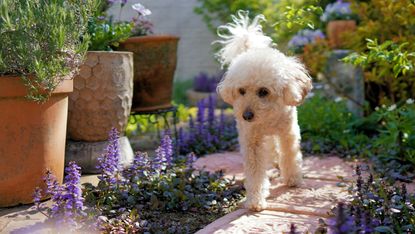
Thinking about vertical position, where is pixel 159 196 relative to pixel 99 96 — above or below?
below

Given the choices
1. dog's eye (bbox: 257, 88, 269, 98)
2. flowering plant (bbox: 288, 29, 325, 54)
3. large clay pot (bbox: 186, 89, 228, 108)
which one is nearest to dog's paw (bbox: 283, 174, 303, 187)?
dog's eye (bbox: 257, 88, 269, 98)

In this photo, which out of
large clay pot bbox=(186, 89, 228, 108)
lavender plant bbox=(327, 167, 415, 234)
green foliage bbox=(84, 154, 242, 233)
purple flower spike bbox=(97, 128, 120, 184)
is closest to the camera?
lavender plant bbox=(327, 167, 415, 234)

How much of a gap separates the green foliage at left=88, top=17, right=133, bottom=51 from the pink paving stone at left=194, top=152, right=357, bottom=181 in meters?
1.18

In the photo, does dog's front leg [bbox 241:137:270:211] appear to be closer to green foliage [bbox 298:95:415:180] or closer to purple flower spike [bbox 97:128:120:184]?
purple flower spike [bbox 97:128:120:184]

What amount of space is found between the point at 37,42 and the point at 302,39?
480cm

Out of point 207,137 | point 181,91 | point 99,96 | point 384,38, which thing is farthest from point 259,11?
point 99,96

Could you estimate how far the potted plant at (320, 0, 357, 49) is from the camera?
682cm

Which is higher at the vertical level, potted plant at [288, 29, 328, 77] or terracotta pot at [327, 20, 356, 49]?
terracotta pot at [327, 20, 356, 49]

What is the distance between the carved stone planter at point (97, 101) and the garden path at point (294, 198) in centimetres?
80

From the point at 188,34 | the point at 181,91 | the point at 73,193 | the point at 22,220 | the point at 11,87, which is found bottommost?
the point at 22,220

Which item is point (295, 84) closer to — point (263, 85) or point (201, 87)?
point (263, 85)

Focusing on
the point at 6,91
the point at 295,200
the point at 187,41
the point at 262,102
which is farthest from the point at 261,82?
the point at 187,41

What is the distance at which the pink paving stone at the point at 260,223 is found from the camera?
9.60ft

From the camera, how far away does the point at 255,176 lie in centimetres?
340
